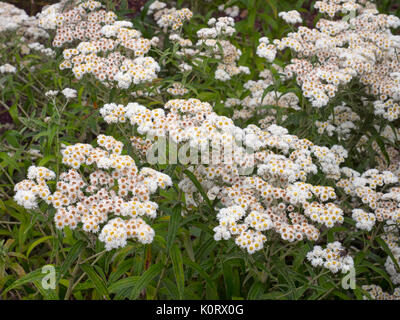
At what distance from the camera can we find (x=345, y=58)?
5059mm

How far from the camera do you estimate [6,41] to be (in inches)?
251

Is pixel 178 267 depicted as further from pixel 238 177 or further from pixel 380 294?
pixel 380 294

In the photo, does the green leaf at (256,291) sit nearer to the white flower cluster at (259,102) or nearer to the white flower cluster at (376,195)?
the white flower cluster at (376,195)

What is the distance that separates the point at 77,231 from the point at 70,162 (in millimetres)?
532

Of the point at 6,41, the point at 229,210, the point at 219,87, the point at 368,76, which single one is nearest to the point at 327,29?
the point at 368,76

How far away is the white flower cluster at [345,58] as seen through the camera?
471 cm

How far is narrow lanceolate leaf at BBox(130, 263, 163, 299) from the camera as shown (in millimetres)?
3367

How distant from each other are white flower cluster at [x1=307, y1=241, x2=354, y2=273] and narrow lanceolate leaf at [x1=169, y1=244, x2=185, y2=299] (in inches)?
40.9

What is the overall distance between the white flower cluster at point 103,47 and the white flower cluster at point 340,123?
76.7 inches

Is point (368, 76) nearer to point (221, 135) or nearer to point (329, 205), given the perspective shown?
point (329, 205)

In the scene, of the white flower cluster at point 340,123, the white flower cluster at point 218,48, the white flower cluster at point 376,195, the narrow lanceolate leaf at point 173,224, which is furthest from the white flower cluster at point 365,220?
the white flower cluster at point 218,48

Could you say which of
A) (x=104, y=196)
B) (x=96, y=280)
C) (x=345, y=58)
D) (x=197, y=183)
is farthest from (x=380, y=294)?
(x=104, y=196)

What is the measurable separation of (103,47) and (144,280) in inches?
102

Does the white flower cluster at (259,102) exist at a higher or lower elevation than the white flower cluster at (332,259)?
higher
